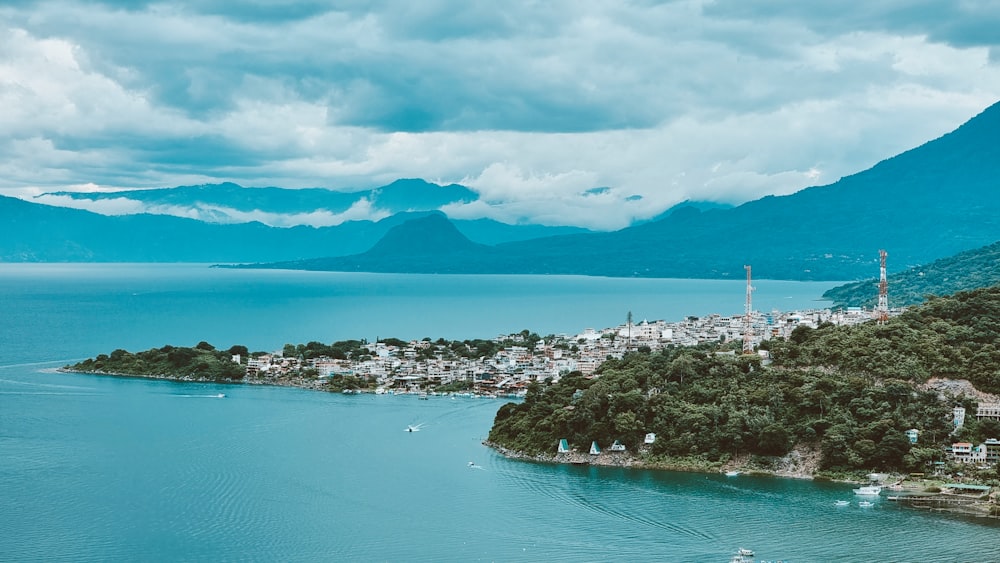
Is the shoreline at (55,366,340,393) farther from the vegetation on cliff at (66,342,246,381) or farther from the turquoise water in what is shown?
the turquoise water

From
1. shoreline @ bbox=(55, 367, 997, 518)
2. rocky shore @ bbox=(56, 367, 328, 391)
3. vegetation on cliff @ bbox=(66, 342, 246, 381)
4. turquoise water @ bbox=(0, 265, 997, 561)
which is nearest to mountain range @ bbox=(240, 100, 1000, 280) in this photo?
rocky shore @ bbox=(56, 367, 328, 391)

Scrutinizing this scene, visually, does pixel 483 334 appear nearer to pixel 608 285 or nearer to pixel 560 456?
pixel 560 456

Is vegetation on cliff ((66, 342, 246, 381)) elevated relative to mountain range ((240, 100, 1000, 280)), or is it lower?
lower

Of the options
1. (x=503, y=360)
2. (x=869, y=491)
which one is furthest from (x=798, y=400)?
(x=503, y=360)

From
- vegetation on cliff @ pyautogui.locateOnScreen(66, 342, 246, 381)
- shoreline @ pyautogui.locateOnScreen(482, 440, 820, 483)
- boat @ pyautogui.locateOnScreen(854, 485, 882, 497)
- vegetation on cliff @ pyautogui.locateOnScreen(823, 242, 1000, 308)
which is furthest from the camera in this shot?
vegetation on cliff @ pyautogui.locateOnScreen(823, 242, 1000, 308)

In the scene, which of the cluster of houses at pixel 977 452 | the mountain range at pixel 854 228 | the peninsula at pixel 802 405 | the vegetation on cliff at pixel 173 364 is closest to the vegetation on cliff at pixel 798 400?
the peninsula at pixel 802 405

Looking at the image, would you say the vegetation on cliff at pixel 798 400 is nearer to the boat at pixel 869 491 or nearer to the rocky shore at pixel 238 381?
the boat at pixel 869 491

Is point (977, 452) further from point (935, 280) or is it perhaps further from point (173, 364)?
point (935, 280)
